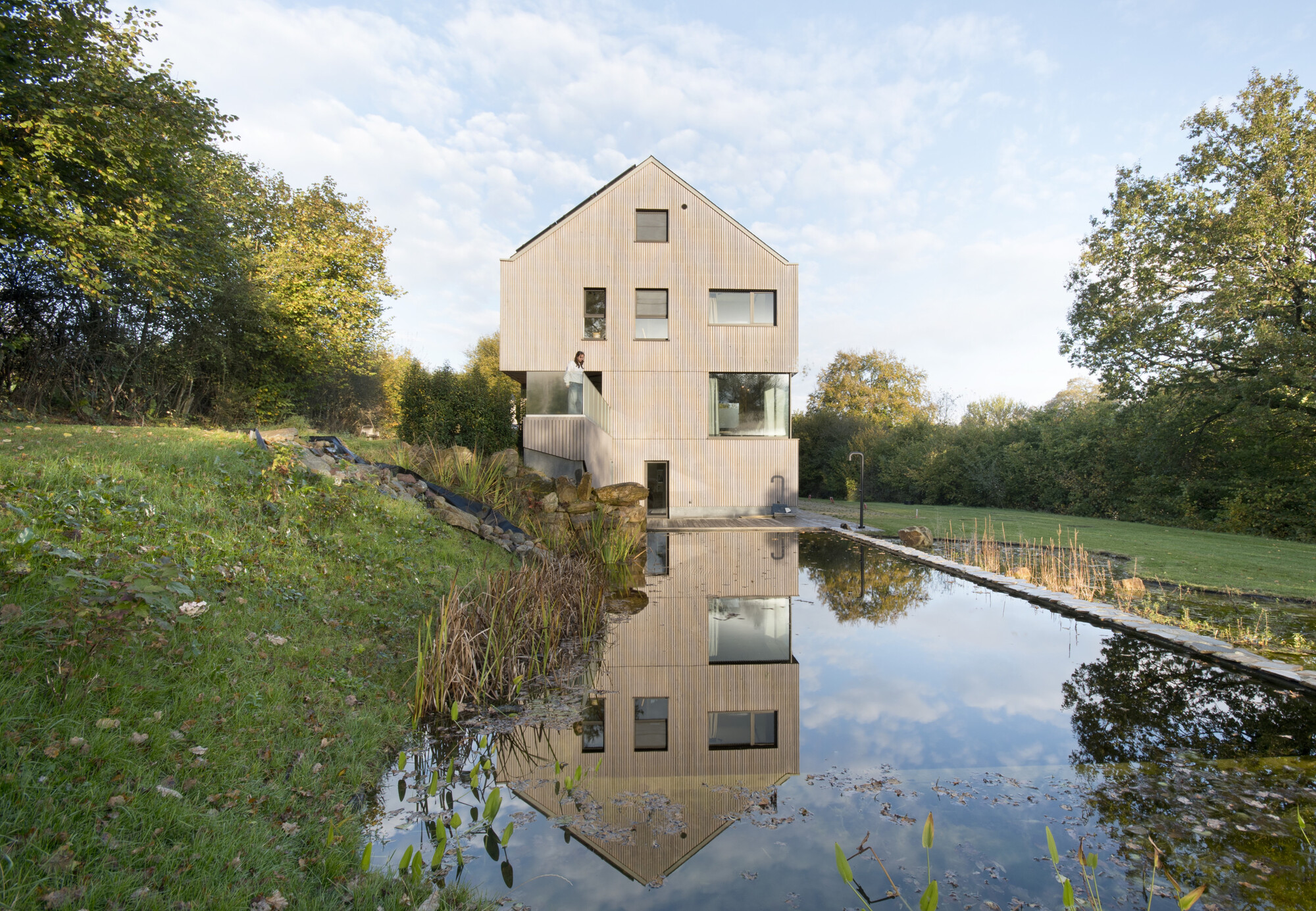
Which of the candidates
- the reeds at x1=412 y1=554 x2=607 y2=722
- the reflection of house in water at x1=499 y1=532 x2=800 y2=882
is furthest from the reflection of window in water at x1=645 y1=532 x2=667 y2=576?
the reeds at x1=412 y1=554 x2=607 y2=722

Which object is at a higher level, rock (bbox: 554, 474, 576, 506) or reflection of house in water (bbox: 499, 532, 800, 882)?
rock (bbox: 554, 474, 576, 506)

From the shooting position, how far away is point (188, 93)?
11.7m

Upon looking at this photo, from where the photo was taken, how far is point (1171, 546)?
37.0 ft

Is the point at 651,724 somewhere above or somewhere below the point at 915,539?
below

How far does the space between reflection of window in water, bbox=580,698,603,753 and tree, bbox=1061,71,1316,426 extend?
1842cm

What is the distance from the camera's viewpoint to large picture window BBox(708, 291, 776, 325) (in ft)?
55.3

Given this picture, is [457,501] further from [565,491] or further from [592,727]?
[592,727]

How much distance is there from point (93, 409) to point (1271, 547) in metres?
22.6

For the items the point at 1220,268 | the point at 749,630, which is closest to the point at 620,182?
the point at 749,630

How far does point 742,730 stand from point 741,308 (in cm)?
1442

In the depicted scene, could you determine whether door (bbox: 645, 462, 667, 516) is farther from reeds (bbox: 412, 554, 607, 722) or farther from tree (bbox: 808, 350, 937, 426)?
tree (bbox: 808, 350, 937, 426)

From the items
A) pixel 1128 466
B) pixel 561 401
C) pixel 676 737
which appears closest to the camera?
pixel 676 737

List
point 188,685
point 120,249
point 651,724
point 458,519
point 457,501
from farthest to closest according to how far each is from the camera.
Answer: point 120,249 → point 457,501 → point 458,519 → point 651,724 → point 188,685

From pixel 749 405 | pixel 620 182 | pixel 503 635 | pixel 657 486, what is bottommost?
pixel 503 635
